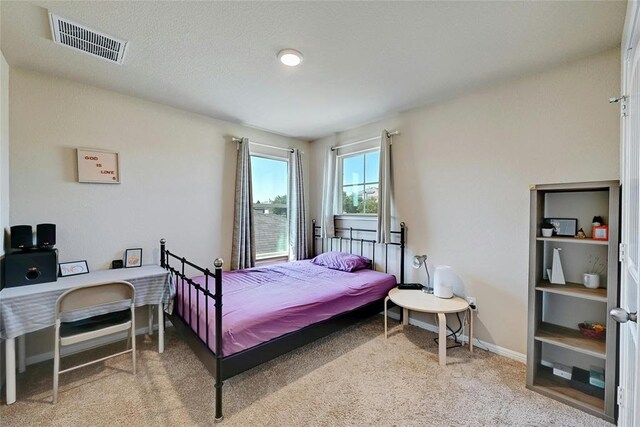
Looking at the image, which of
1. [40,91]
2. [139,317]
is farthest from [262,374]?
[40,91]

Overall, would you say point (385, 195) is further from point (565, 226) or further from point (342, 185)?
point (565, 226)

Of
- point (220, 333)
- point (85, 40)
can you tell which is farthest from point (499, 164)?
point (85, 40)

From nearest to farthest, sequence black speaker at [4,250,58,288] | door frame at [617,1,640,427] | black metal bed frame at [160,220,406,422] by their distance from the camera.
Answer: door frame at [617,1,640,427] → black metal bed frame at [160,220,406,422] → black speaker at [4,250,58,288]

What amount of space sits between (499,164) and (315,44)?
6.34ft

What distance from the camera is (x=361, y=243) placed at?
374 centimetres

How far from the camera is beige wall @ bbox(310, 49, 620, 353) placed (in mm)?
2026

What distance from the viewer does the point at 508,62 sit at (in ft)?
6.95

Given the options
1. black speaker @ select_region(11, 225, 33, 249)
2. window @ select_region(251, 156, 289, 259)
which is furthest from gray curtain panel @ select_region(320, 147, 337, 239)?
black speaker @ select_region(11, 225, 33, 249)

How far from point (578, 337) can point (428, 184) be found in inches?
68.7

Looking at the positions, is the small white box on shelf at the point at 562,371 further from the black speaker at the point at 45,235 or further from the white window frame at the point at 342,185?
the black speaker at the point at 45,235

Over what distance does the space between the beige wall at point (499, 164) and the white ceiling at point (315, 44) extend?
0.21 meters

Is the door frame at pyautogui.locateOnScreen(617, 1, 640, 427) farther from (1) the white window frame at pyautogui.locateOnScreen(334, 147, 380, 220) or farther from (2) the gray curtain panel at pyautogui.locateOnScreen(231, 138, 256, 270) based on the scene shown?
(2) the gray curtain panel at pyautogui.locateOnScreen(231, 138, 256, 270)

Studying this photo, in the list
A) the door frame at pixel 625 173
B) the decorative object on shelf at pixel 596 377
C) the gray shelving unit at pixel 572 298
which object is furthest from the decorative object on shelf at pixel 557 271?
Answer: the decorative object on shelf at pixel 596 377

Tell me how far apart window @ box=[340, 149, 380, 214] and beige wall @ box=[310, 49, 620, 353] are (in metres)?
0.44
